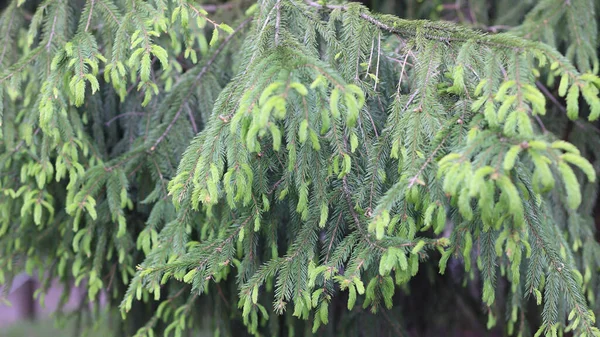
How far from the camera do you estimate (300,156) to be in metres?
2.00

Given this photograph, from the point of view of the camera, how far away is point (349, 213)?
207 centimetres

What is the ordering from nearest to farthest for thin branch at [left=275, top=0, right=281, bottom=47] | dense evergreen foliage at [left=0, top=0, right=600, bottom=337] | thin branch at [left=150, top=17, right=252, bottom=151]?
1. dense evergreen foliage at [left=0, top=0, right=600, bottom=337]
2. thin branch at [left=275, top=0, right=281, bottom=47]
3. thin branch at [left=150, top=17, right=252, bottom=151]

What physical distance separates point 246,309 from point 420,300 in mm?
2661

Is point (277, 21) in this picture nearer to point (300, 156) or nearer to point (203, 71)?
point (300, 156)

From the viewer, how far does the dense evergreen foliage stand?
1746 mm

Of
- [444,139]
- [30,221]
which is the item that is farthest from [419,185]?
[30,221]

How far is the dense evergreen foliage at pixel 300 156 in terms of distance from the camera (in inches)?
68.7

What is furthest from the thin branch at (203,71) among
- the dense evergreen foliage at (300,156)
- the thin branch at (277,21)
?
the thin branch at (277,21)

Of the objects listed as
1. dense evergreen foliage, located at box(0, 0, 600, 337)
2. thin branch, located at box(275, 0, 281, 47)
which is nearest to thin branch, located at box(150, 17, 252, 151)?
dense evergreen foliage, located at box(0, 0, 600, 337)

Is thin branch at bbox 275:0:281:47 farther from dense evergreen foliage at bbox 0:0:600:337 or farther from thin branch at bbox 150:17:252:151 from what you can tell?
thin branch at bbox 150:17:252:151

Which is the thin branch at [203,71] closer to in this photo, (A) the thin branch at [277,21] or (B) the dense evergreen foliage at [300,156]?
(B) the dense evergreen foliage at [300,156]

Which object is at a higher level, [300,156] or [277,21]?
[277,21]

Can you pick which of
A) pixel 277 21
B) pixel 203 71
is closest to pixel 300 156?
pixel 277 21

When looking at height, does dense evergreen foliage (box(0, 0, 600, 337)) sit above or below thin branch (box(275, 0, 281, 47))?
below
